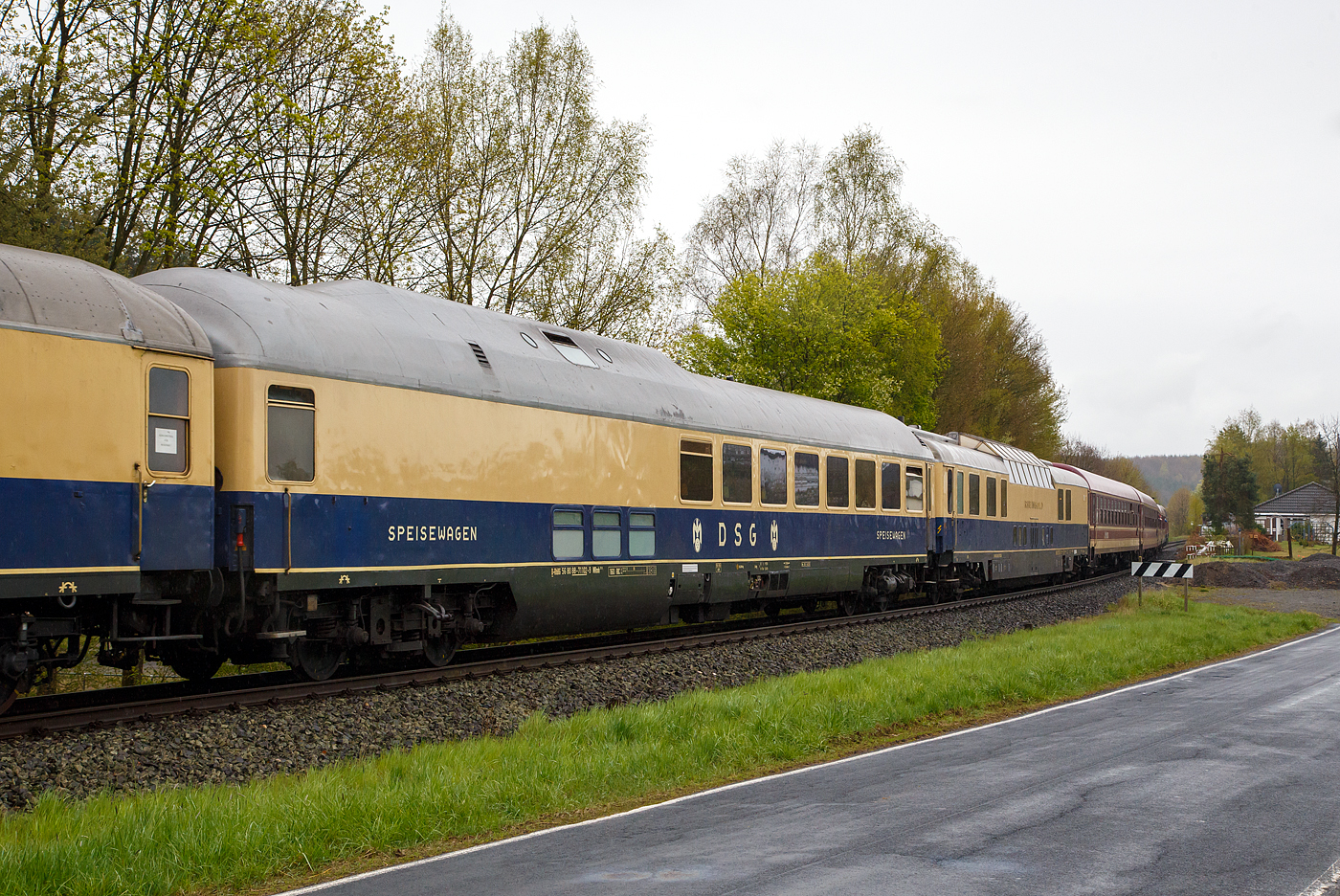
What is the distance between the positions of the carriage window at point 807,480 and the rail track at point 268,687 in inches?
106

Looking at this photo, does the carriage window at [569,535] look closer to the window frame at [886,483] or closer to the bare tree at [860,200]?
the window frame at [886,483]

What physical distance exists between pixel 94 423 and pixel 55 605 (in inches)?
61.1

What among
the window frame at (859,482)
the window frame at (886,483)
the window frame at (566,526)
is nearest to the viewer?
the window frame at (566,526)

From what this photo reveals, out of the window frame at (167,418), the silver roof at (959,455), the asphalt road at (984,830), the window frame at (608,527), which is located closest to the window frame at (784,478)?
the window frame at (608,527)

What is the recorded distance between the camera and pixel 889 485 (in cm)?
2245

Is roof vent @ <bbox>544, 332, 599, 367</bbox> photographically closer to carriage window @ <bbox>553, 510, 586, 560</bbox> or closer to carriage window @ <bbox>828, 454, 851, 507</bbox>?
carriage window @ <bbox>553, 510, 586, 560</bbox>

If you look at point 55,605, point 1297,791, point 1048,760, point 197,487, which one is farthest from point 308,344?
point 1297,791

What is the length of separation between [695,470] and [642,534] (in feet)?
5.68

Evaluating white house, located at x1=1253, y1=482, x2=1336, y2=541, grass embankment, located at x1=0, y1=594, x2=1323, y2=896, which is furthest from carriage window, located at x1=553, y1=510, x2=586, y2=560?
white house, located at x1=1253, y1=482, x2=1336, y2=541

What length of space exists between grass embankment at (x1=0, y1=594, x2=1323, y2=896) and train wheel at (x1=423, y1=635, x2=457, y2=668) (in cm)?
270

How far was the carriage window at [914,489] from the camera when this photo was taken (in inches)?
920

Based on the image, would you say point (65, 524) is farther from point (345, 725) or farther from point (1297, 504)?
point (1297, 504)

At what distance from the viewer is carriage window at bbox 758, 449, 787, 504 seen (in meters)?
18.2

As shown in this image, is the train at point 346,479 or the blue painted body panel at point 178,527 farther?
the blue painted body panel at point 178,527
